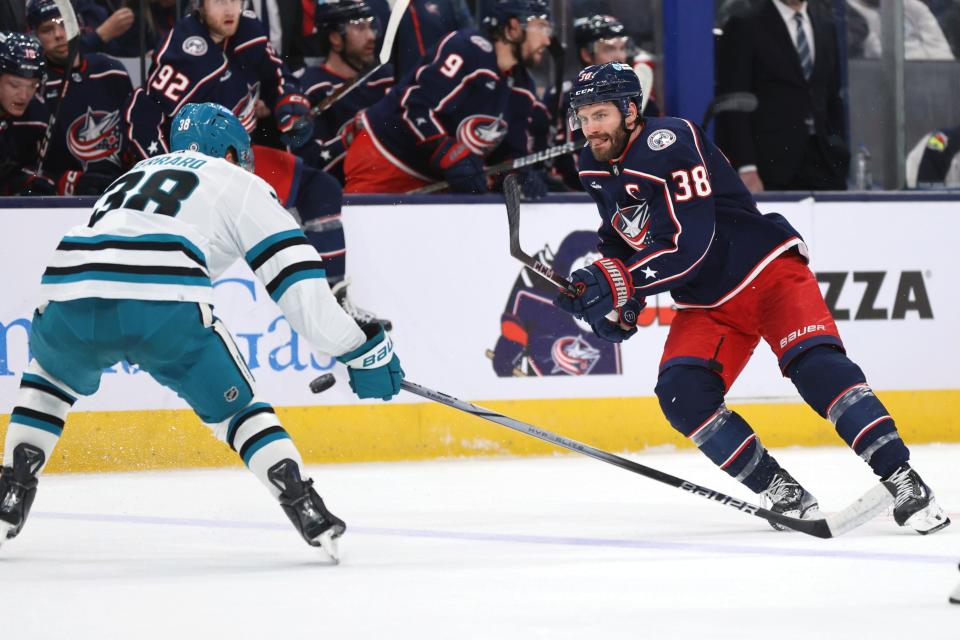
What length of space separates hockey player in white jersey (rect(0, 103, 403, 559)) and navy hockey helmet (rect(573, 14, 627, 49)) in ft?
9.23

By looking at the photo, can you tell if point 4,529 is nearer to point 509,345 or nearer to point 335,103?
point 509,345

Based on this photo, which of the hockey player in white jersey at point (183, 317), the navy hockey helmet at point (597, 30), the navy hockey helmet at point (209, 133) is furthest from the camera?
the navy hockey helmet at point (597, 30)

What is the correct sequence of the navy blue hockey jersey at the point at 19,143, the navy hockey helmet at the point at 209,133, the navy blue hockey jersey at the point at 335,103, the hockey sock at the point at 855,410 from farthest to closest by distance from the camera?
the navy blue hockey jersey at the point at 335,103
the navy blue hockey jersey at the point at 19,143
the hockey sock at the point at 855,410
the navy hockey helmet at the point at 209,133

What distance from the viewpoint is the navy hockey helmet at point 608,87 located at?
330cm

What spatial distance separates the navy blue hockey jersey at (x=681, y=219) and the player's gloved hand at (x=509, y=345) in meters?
1.44

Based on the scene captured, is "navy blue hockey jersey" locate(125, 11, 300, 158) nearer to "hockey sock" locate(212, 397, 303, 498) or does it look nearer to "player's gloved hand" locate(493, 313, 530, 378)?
"player's gloved hand" locate(493, 313, 530, 378)

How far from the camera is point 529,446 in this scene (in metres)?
5.05

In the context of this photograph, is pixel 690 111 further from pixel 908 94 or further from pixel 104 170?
pixel 104 170

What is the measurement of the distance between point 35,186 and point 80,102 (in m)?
0.37

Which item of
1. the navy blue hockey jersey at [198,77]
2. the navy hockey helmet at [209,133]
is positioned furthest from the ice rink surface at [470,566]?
the navy blue hockey jersey at [198,77]

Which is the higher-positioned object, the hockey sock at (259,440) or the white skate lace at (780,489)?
the hockey sock at (259,440)

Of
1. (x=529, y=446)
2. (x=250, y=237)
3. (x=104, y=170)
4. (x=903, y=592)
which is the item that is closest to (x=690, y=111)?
(x=529, y=446)

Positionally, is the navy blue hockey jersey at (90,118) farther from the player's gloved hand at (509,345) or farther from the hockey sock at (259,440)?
the hockey sock at (259,440)

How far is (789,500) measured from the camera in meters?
3.36
